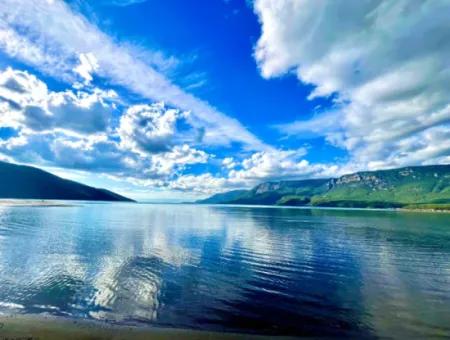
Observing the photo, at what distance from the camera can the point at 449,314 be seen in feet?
83.7

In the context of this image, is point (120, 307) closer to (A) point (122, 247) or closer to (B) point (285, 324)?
(B) point (285, 324)

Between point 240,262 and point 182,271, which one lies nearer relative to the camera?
point 182,271

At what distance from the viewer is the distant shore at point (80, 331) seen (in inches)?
752

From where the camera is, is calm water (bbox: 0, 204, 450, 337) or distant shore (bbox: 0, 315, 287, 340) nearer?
distant shore (bbox: 0, 315, 287, 340)

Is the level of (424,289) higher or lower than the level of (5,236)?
lower

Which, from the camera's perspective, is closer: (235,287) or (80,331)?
(80,331)

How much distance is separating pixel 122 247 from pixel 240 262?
22.2 metres

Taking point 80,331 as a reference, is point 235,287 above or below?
above

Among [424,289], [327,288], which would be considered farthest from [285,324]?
[424,289]

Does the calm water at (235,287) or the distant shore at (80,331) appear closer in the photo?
the distant shore at (80,331)

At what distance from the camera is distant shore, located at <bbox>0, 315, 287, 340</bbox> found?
62.6 feet

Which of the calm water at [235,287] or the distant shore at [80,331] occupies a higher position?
the calm water at [235,287]

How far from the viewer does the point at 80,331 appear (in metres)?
20.1

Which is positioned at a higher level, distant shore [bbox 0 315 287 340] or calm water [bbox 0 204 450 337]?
calm water [bbox 0 204 450 337]
